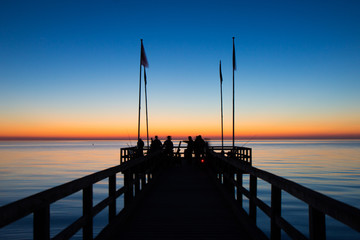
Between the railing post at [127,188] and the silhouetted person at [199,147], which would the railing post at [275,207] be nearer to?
the railing post at [127,188]

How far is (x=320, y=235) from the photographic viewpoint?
282 cm

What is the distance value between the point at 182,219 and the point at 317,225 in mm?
3858

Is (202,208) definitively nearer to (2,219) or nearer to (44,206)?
(44,206)

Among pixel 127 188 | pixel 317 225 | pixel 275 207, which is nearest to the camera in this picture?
pixel 317 225

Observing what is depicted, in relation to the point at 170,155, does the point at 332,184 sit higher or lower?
lower

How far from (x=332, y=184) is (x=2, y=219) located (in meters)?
21.8

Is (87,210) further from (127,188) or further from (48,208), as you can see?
(127,188)

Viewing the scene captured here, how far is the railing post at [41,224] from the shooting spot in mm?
2844

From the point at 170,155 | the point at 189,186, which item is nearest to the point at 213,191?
the point at 189,186

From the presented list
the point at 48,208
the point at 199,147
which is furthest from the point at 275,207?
the point at 199,147

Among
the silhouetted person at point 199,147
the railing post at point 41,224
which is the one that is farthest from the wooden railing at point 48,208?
the silhouetted person at point 199,147

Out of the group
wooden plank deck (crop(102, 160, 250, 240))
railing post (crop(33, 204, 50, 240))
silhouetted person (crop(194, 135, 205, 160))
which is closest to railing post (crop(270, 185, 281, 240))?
wooden plank deck (crop(102, 160, 250, 240))

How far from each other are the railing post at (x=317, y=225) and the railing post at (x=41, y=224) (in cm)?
248

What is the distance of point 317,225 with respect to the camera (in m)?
2.87
